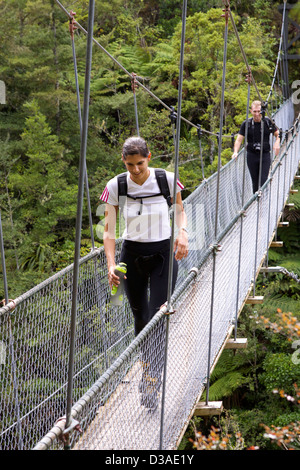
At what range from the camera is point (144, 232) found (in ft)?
4.96

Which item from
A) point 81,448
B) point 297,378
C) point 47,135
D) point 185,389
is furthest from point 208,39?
point 81,448

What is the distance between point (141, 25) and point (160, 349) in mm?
9857

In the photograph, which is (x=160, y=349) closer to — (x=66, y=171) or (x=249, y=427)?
(x=249, y=427)

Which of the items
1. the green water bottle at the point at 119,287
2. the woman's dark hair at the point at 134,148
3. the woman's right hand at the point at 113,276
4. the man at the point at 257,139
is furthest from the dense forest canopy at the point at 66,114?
the woman's dark hair at the point at 134,148

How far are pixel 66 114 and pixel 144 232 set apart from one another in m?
6.95

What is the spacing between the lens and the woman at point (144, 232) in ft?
4.74

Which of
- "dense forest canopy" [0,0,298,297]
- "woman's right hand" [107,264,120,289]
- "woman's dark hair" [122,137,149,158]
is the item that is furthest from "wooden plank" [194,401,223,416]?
"dense forest canopy" [0,0,298,297]

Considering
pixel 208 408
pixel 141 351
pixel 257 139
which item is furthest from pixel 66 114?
pixel 141 351

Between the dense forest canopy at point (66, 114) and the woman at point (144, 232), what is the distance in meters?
5.13

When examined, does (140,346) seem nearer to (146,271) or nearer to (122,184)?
(146,271)

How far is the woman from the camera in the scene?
4.74 ft

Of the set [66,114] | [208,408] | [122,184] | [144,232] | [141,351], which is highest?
[66,114]

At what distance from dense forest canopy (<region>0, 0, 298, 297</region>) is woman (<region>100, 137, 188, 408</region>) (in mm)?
5127
